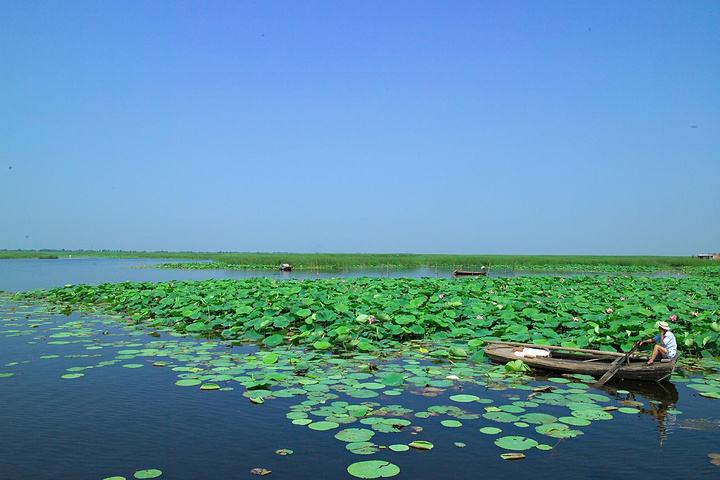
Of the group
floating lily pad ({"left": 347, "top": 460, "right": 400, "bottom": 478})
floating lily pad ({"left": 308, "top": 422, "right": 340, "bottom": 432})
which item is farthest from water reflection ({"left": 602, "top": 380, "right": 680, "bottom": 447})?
floating lily pad ({"left": 308, "top": 422, "right": 340, "bottom": 432})

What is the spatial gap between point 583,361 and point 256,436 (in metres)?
5.57

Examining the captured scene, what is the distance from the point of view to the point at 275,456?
511 centimetres

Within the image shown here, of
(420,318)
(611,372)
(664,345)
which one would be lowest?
(611,372)

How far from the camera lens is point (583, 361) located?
27.6ft

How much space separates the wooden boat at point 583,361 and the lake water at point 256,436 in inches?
8.9

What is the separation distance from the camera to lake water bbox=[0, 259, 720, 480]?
4832 mm

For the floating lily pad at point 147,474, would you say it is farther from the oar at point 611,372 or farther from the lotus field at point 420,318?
the oar at point 611,372

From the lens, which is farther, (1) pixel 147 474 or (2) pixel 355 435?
(2) pixel 355 435

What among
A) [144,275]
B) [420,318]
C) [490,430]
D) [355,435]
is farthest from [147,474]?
[144,275]

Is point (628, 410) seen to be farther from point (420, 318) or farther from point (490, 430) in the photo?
point (420, 318)

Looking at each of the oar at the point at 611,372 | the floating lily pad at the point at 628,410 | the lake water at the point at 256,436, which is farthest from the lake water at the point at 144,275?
the floating lily pad at the point at 628,410

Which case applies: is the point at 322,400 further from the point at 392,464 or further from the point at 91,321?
the point at 91,321

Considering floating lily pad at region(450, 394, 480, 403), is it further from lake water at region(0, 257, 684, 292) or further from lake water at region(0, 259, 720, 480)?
lake water at region(0, 257, 684, 292)

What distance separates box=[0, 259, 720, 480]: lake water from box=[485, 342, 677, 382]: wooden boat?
0.74 feet
